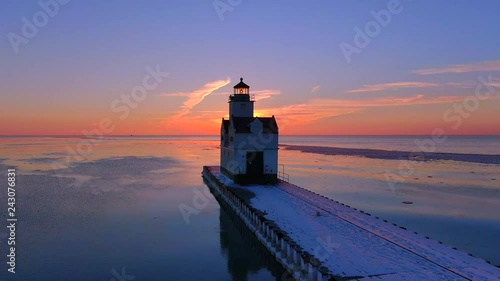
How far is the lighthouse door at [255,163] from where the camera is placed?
114 ft

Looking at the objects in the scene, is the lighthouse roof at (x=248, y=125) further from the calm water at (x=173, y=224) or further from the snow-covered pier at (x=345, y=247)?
the snow-covered pier at (x=345, y=247)

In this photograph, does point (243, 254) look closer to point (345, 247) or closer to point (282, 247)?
point (282, 247)

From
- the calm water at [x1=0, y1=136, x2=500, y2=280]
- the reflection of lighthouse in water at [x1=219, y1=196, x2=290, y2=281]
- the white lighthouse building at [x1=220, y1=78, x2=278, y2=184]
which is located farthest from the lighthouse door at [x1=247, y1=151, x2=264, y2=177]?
the reflection of lighthouse in water at [x1=219, y1=196, x2=290, y2=281]

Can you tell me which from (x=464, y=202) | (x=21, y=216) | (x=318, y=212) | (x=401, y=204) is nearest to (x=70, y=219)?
(x=21, y=216)

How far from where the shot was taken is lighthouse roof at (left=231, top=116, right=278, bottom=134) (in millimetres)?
35041

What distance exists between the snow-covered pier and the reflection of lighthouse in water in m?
0.42

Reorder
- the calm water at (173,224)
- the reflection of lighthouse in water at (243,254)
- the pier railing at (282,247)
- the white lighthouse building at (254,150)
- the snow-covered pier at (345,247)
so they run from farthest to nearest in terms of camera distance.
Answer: the white lighthouse building at (254,150)
the calm water at (173,224)
the reflection of lighthouse in water at (243,254)
the pier railing at (282,247)
the snow-covered pier at (345,247)

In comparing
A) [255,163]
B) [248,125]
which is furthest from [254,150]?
[248,125]

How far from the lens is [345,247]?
16562 millimetres

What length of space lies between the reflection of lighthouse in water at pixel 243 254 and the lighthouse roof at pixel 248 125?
10.8 m

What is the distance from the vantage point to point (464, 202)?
31.4m

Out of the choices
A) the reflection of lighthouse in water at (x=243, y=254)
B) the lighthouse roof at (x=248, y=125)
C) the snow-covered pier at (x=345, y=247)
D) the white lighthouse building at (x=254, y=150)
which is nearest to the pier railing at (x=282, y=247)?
the snow-covered pier at (x=345, y=247)

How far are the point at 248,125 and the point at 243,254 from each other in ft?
56.8

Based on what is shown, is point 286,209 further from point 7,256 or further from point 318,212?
point 7,256
